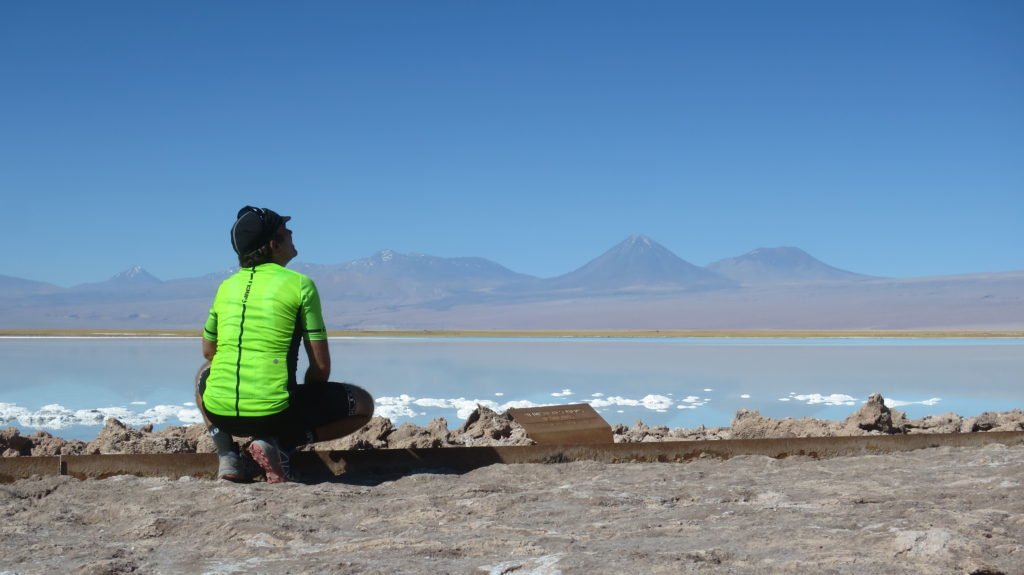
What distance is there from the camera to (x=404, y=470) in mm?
4531

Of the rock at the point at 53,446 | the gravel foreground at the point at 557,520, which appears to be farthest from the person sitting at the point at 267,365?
the rock at the point at 53,446

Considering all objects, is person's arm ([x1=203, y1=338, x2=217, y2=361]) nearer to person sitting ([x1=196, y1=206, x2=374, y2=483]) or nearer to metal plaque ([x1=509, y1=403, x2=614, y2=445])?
person sitting ([x1=196, y1=206, x2=374, y2=483])

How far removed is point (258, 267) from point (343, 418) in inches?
27.9

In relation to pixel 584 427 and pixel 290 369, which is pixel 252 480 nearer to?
pixel 290 369

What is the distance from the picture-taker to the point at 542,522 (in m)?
3.32

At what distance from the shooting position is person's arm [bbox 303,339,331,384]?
3936 mm

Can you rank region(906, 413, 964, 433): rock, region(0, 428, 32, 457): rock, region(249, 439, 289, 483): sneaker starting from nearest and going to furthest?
region(249, 439, 289, 483): sneaker, region(0, 428, 32, 457): rock, region(906, 413, 964, 433): rock

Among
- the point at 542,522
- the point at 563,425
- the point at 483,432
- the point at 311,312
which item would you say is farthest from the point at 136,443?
the point at 542,522

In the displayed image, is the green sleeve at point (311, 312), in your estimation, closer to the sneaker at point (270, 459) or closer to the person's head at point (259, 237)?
the person's head at point (259, 237)

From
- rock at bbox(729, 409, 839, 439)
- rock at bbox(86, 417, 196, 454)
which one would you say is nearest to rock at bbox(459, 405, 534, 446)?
rock at bbox(729, 409, 839, 439)

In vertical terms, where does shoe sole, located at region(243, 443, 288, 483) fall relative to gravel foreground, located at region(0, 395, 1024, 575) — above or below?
above

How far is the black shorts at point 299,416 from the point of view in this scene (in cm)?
391

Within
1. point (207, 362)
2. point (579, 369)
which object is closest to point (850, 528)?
point (207, 362)

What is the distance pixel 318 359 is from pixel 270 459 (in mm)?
458
